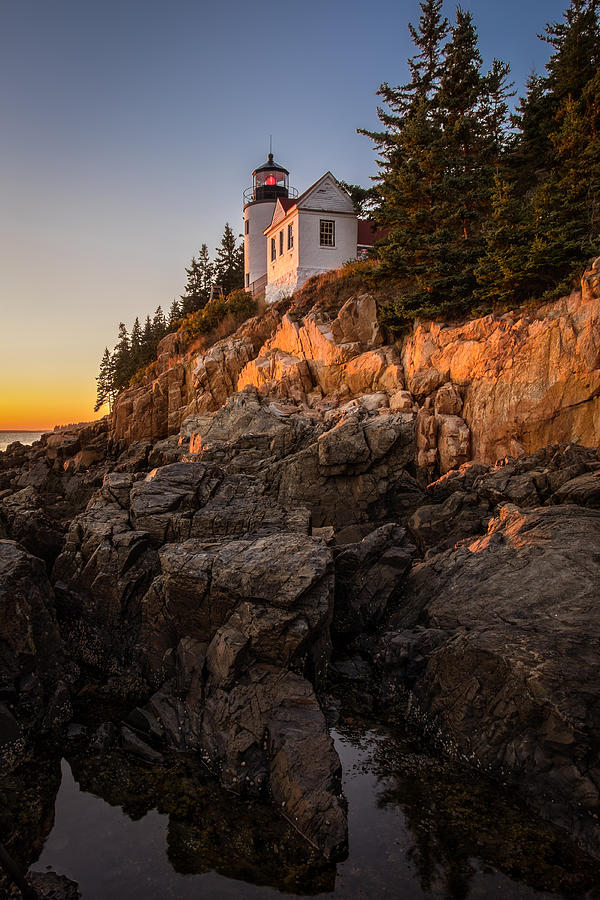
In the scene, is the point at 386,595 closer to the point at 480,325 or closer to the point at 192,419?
the point at 480,325

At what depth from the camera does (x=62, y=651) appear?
1280cm

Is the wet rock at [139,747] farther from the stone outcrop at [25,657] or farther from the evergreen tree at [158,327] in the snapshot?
the evergreen tree at [158,327]

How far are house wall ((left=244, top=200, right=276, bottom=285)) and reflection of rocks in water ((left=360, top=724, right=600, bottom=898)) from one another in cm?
4603

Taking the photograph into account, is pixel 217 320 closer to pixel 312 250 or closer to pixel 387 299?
pixel 312 250

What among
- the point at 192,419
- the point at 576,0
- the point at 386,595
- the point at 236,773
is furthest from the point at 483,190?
the point at 236,773

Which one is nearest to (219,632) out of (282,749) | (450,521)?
(282,749)

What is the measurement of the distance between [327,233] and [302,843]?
1561 inches

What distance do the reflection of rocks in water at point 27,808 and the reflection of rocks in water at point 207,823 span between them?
0.53 metres

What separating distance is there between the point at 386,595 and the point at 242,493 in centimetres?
626

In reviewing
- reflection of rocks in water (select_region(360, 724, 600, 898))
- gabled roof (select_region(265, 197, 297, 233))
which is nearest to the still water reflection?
reflection of rocks in water (select_region(360, 724, 600, 898))

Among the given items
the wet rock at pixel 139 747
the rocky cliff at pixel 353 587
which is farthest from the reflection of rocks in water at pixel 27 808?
the wet rock at pixel 139 747

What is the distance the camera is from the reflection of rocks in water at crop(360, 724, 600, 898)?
7551 millimetres

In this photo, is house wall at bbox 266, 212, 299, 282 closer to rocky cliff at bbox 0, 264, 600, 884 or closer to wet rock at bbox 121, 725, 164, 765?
rocky cliff at bbox 0, 264, 600, 884

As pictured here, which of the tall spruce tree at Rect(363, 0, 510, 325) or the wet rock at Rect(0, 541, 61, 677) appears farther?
the tall spruce tree at Rect(363, 0, 510, 325)
